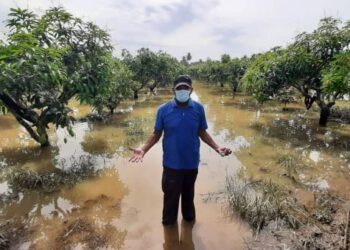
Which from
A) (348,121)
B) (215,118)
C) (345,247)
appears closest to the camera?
(345,247)

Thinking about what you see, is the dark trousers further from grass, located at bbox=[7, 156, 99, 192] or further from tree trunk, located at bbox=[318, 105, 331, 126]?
tree trunk, located at bbox=[318, 105, 331, 126]

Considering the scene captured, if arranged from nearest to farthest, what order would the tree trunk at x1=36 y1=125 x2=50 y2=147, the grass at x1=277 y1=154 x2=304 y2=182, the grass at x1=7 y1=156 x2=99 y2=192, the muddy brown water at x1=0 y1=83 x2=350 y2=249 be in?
the muddy brown water at x1=0 y1=83 x2=350 y2=249
the grass at x1=7 y1=156 x2=99 y2=192
the grass at x1=277 y1=154 x2=304 y2=182
the tree trunk at x1=36 y1=125 x2=50 y2=147

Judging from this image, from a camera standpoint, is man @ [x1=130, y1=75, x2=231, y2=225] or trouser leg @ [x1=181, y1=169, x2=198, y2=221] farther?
trouser leg @ [x1=181, y1=169, x2=198, y2=221]

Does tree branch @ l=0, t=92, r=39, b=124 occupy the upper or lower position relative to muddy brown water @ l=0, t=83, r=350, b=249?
upper

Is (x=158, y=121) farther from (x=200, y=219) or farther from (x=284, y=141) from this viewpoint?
(x=284, y=141)

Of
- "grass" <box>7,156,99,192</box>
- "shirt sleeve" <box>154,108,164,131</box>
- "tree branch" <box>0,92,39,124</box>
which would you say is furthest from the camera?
"tree branch" <box>0,92,39,124</box>

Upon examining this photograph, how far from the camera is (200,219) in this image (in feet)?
14.5

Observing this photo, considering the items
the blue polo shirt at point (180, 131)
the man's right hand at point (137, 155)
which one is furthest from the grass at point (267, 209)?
the man's right hand at point (137, 155)

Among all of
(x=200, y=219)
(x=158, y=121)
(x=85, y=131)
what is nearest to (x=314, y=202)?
(x=200, y=219)

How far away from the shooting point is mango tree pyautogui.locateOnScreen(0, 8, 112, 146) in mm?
5684

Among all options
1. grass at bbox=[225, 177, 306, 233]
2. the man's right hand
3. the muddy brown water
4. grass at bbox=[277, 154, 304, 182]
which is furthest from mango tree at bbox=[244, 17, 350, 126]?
the man's right hand

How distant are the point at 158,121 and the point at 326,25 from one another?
10.0 m

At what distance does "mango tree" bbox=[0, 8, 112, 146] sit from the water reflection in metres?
3.67

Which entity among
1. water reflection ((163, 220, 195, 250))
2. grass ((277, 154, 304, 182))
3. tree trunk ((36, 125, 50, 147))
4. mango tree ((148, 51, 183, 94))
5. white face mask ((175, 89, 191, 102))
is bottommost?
water reflection ((163, 220, 195, 250))
